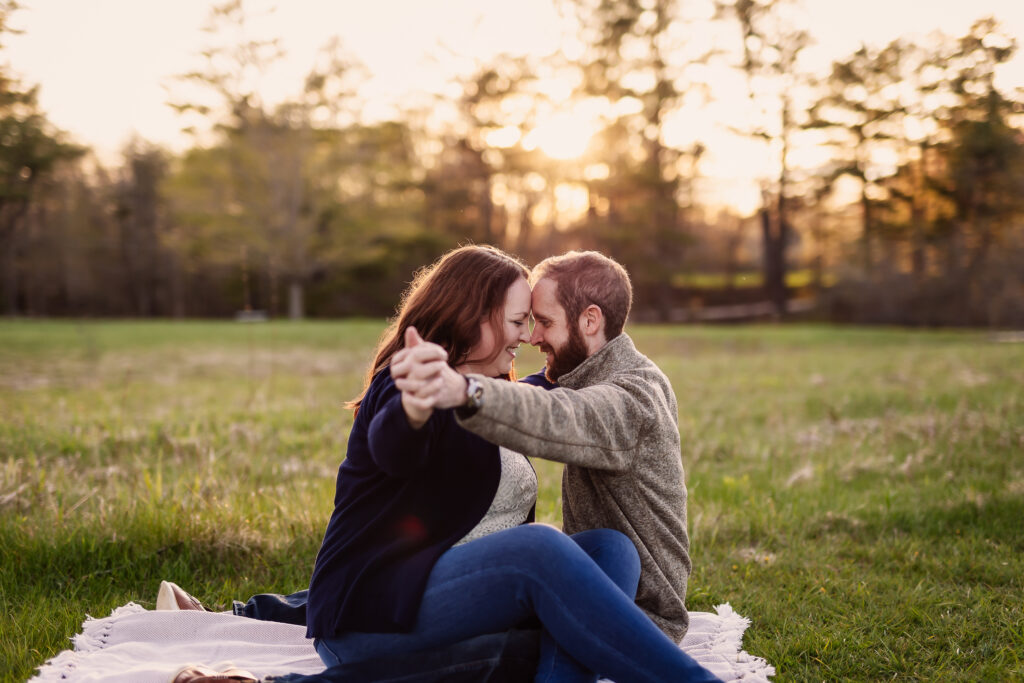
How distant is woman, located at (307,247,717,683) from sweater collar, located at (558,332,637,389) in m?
0.37

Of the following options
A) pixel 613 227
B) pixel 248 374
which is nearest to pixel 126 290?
pixel 613 227

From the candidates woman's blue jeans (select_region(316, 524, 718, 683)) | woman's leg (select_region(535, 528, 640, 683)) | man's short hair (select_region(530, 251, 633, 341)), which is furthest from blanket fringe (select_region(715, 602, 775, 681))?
man's short hair (select_region(530, 251, 633, 341))

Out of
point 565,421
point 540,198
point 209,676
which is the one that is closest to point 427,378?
point 565,421

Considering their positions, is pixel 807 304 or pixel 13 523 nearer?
pixel 13 523

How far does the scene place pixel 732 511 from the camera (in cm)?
484

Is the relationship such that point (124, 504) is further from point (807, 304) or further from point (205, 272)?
point (205, 272)

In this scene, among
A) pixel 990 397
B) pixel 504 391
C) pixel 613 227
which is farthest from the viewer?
pixel 613 227

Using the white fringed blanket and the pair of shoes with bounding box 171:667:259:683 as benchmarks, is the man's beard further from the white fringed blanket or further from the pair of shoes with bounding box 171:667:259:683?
the pair of shoes with bounding box 171:667:259:683

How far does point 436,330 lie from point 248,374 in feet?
35.4

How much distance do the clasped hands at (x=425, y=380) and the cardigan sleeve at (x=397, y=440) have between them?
0.25ft

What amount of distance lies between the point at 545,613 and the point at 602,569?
0.29m

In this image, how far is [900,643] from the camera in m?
3.21

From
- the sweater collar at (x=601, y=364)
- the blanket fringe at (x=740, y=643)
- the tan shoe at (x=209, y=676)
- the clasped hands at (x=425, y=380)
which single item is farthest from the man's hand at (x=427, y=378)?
the blanket fringe at (x=740, y=643)

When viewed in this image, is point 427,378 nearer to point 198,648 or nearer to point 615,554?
point 615,554
